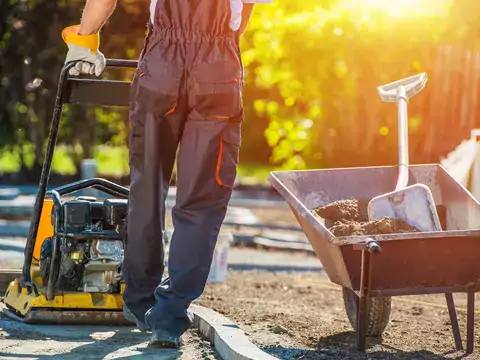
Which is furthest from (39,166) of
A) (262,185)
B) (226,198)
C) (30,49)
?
(226,198)

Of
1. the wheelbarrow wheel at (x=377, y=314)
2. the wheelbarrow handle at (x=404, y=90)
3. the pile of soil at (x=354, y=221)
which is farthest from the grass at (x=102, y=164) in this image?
the wheelbarrow wheel at (x=377, y=314)

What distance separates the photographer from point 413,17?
11734 millimetres

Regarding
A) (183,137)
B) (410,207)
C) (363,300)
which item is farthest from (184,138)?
(410,207)

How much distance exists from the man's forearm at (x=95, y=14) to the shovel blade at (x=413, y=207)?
5.43 feet

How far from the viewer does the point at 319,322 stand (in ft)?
21.0

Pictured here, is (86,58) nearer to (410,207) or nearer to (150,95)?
(150,95)

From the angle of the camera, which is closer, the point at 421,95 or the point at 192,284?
the point at 192,284

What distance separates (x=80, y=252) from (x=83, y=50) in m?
1.12

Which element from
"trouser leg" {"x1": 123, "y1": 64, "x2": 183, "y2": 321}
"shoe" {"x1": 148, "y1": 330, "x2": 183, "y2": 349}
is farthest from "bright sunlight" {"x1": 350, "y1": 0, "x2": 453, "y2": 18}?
"shoe" {"x1": 148, "y1": 330, "x2": 183, "y2": 349}

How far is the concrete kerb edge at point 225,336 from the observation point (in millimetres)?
5008

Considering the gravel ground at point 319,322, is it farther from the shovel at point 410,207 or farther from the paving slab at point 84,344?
the shovel at point 410,207

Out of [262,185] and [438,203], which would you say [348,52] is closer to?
[438,203]

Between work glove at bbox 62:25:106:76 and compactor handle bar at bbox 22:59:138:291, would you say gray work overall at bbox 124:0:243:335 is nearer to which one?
work glove at bbox 62:25:106:76

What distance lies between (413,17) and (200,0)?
6.99 meters
